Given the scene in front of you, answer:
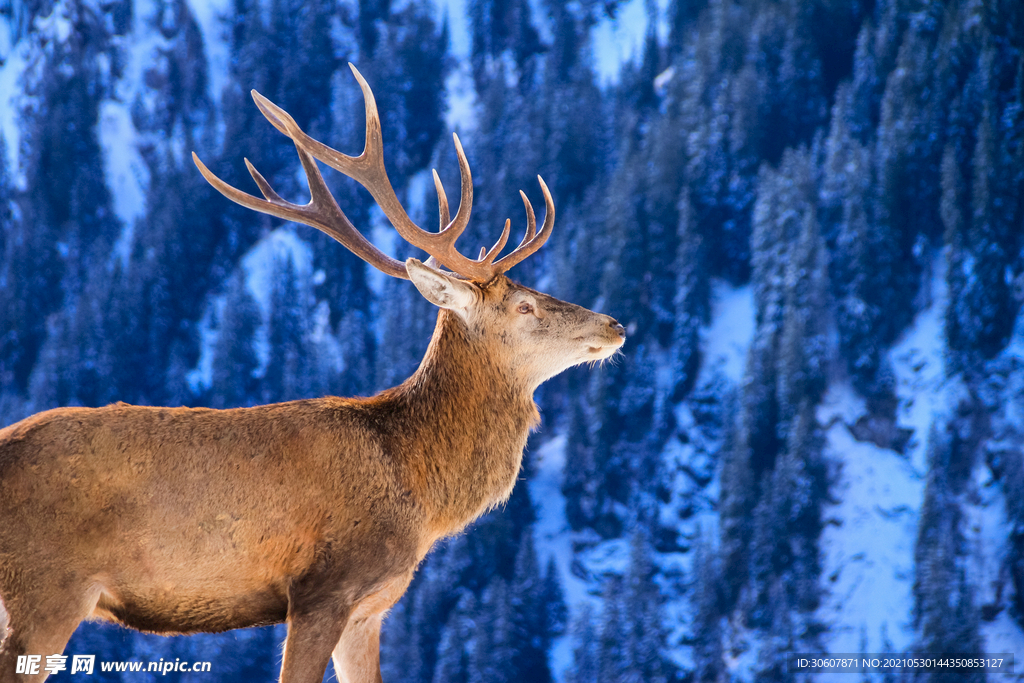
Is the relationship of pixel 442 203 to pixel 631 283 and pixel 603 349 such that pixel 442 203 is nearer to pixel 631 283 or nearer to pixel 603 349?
pixel 603 349

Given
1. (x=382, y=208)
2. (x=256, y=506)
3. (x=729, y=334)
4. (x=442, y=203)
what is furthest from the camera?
Result: (x=729, y=334)

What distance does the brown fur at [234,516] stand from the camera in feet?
15.8

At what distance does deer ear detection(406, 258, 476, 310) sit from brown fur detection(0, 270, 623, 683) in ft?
0.09

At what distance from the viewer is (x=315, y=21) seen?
157m

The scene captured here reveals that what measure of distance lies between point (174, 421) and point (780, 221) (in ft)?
391

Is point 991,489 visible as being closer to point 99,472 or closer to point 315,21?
point 99,472

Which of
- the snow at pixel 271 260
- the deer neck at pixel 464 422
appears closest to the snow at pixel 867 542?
the snow at pixel 271 260

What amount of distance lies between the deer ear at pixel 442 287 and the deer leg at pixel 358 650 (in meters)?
2.07

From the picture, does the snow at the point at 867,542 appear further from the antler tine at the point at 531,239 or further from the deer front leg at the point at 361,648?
the deer front leg at the point at 361,648

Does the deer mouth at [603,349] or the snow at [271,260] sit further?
the snow at [271,260]

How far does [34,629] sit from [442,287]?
3.06 meters

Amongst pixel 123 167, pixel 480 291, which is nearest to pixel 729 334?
pixel 123 167

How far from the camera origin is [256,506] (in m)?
5.22

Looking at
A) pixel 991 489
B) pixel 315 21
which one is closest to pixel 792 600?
pixel 991 489
